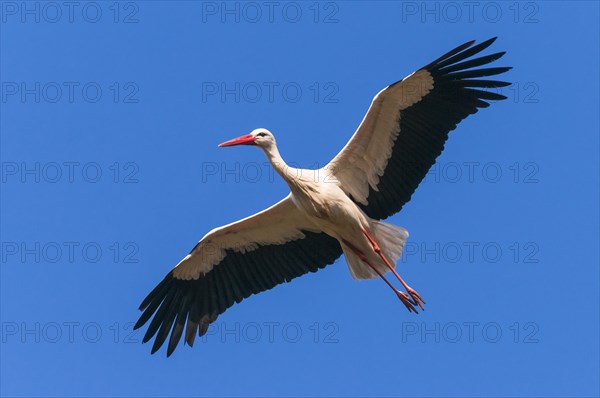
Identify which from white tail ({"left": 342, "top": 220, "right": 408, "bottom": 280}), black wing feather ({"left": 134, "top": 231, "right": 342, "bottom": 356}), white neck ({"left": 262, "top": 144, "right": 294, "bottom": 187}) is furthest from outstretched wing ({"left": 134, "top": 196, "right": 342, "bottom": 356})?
white neck ({"left": 262, "top": 144, "right": 294, "bottom": 187})

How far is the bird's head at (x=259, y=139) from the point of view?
1005 cm

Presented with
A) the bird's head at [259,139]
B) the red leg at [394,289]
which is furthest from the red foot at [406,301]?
the bird's head at [259,139]

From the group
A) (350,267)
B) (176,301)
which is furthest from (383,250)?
(176,301)

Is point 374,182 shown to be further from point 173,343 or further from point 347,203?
point 173,343

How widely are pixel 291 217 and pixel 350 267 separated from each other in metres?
0.71

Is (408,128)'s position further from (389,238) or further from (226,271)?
(226,271)

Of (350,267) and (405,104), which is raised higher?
(405,104)

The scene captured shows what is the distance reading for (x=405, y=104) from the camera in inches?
390

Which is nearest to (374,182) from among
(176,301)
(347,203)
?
(347,203)

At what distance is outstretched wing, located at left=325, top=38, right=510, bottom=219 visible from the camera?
385 inches

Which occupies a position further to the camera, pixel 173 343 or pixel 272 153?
pixel 173 343

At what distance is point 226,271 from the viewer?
1103cm

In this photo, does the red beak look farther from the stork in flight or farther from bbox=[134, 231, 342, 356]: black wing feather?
bbox=[134, 231, 342, 356]: black wing feather

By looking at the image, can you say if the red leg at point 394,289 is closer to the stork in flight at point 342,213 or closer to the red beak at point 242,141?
the stork in flight at point 342,213
